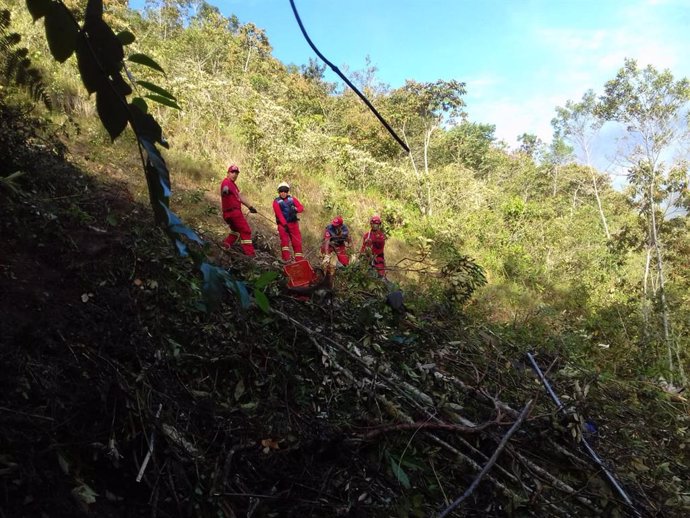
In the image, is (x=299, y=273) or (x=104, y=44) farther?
(x=299, y=273)

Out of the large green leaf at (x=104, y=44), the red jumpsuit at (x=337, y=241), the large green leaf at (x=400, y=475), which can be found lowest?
the large green leaf at (x=400, y=475)

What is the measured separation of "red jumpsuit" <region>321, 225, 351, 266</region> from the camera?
6633 millimetres

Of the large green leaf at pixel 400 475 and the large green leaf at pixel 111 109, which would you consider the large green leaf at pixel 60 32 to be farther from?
the large green leaf at pixel 400 475

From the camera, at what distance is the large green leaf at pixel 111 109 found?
86 centimetres

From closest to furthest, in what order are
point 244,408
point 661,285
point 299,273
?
1. point 244,408
2. point 299,273
3. point 661,285

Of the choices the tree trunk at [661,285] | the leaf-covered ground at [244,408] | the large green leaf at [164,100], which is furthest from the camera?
the tree trunk at [661,285]

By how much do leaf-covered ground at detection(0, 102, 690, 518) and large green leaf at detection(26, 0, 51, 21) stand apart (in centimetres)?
155

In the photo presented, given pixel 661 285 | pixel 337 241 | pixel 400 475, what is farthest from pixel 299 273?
pixel 661 285

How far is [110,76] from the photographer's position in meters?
0.88

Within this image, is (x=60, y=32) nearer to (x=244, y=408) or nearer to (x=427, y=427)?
(x=244, y=408)

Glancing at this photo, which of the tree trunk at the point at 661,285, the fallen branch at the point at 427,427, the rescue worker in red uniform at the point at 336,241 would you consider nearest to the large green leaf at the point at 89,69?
the fallen branch at the point at 427,427

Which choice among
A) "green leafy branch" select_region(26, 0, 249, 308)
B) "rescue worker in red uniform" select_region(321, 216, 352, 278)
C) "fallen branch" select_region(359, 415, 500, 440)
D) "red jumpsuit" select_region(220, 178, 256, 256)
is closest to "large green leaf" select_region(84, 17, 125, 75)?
"green leafy branch" select_region(26, 0, 249, 308)

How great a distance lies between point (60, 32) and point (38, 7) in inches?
2.0

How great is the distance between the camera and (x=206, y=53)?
634 inches
